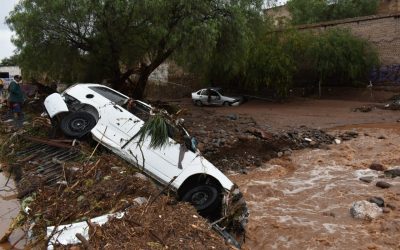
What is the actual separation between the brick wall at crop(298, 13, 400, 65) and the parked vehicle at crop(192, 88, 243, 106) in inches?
336

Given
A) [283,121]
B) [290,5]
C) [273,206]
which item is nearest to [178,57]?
[283,121]

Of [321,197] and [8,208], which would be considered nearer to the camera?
[8,208]

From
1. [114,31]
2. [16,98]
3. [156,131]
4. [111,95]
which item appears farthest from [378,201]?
[114,31]

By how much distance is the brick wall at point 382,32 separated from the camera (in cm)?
2769

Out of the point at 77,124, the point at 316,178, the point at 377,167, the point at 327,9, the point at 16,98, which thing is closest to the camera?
the point at 77,124

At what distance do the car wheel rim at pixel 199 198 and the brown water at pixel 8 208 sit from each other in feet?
9.21

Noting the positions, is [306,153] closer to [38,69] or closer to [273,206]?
[273,206]

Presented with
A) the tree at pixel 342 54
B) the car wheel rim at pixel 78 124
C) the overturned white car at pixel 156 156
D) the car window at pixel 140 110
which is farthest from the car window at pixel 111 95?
the tree at pixel 342 54

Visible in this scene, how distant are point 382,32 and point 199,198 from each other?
2410 cm

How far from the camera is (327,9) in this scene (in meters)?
41.9

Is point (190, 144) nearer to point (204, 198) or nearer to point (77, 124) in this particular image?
point (204, 198)

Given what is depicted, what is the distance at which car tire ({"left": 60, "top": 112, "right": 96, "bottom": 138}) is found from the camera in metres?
9.27

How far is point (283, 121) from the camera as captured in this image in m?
21.2

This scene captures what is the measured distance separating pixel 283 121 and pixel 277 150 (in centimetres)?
555
